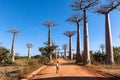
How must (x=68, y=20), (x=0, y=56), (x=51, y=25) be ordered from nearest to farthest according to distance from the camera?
(x=0, y=56) < (x=68, y=20) < (x=51, y=25)

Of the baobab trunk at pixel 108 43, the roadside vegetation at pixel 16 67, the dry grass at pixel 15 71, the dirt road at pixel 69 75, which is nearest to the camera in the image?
the dry grass at pixel 15 71

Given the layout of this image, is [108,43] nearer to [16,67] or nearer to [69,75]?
[16,67]

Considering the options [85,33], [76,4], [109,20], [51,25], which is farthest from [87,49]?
[51,25]

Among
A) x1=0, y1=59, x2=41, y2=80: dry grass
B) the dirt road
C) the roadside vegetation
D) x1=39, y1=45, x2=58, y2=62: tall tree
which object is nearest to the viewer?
x1=0, y1=59, x2=41, y2=80: dry grass

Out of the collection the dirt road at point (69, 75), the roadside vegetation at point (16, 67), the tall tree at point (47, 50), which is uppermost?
the tall tree at point (47, 50)

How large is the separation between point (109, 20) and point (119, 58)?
554cm

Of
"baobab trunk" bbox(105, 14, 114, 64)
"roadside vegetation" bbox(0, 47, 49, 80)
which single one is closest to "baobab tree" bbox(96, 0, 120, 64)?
"baobab trunk" bbox(105, 14, 114, 64)

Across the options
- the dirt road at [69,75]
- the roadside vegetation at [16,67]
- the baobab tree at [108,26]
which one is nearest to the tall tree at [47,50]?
the roadside vegetation at [16,67]

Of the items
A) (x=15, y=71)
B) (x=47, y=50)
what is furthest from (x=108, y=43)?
(x=47, y=50)

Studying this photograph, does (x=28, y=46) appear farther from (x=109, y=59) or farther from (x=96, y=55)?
(x=109, y=59)

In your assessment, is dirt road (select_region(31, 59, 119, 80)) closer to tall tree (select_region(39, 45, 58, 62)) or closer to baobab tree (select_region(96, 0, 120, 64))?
baobab tree (select_region(96, 0, 120, 64))

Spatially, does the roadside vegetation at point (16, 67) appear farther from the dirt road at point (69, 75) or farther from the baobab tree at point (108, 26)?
Answer: the baobab tree at point (108, 26)

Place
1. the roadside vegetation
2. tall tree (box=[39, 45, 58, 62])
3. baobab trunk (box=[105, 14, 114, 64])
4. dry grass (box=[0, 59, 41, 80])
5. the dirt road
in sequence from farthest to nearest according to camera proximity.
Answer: tall tree (box=[39, 45, 58, 62]) → baobab trunk (box=[105, 14, 114, 64]) → the roadside vegetation → the dirt road → dry grass (box=[0, 59, 41, 80])

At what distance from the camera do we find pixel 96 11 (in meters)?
26.0
